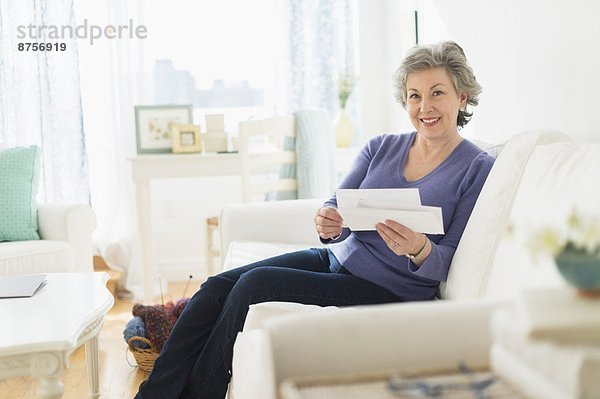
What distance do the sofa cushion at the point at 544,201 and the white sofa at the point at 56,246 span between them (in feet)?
7.25

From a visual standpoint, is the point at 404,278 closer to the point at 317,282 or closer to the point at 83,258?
the point at 317,282

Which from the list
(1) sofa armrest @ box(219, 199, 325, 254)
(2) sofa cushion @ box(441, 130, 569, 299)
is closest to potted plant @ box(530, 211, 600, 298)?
(2) sofa cushion @ box(441, 130, 569, 299)

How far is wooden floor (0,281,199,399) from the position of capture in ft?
9.45

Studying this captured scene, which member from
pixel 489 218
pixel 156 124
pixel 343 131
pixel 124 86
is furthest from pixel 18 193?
pixel 489 218

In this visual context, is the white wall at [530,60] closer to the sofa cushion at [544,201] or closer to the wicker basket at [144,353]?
the sofa cushion at [544,201]

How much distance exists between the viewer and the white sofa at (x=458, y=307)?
1218 millimetres

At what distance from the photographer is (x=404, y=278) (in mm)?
2160

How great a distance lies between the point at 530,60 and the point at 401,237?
890 mm

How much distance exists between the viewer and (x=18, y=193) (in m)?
3.72

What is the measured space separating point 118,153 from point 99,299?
2312mm

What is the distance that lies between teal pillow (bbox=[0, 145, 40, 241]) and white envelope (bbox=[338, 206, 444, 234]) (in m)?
2.04

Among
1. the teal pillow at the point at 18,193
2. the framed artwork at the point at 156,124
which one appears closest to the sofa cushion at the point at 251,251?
the teal pillow at the point at 18,193

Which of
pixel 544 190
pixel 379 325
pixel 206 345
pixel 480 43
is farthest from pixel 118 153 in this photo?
pixel 379 325

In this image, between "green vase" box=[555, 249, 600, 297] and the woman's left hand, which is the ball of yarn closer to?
the woman's left hand
